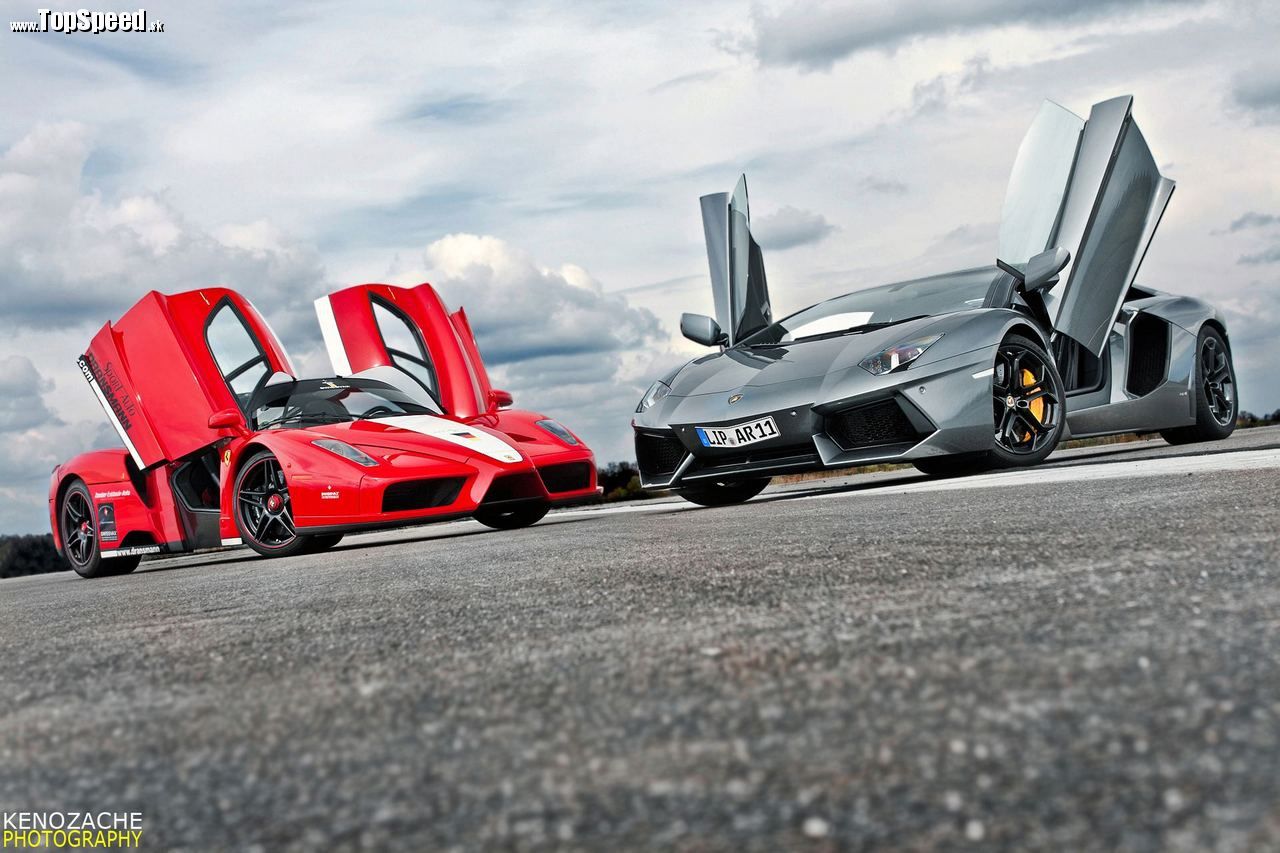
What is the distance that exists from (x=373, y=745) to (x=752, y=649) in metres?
0.65

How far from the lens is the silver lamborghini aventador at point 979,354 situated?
6.24m

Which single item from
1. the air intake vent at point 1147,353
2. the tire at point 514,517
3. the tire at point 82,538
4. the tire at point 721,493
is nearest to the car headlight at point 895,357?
the tire at point 721,493

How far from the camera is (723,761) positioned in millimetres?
1289

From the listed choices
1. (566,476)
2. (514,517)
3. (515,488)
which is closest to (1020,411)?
(566,476)

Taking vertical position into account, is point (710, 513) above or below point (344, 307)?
below

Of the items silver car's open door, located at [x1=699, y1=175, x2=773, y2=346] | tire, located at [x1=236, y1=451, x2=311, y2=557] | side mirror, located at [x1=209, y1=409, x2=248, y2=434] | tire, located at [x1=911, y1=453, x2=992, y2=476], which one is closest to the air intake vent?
tire, located at [x1=911, y1=453, x2=992, y2=476]

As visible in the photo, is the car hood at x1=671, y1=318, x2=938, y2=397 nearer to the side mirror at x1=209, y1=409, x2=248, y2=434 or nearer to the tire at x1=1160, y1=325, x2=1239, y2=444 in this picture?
the tire at x1=1160, y1=325, x2=1239, y2=444

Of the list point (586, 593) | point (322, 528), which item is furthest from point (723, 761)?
point (322, 528)

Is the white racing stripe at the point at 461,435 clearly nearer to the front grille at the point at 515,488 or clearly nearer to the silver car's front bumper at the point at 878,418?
the front grille at the point at 515,488

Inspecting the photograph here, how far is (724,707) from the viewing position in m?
1.53

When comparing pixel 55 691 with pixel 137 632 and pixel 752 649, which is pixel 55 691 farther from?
pixel 752 649

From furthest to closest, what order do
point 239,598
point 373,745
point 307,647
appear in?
point 239,598
point 307,647
point 373,745

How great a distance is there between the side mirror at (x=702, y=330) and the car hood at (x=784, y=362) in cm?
37

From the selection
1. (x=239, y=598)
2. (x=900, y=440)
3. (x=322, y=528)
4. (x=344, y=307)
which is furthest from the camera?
(x=344, y=307)
